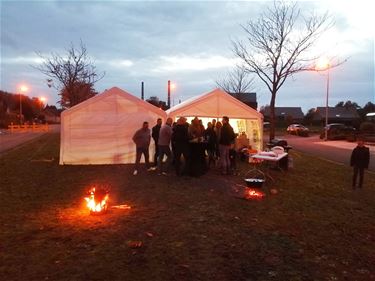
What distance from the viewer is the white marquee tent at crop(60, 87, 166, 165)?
18.1 meters

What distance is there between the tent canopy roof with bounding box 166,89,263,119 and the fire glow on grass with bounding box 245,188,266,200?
7348mm

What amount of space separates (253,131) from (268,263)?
14167 millimetres

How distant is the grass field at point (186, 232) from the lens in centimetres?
633

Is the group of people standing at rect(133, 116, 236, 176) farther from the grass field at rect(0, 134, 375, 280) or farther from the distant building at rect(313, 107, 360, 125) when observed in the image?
the distant building at rect(313, 107, 360, 125)

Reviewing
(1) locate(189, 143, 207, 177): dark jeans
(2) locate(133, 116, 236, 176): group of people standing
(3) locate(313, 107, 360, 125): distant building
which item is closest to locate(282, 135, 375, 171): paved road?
(2) locate(133, 116, 236, 176): group of people standing

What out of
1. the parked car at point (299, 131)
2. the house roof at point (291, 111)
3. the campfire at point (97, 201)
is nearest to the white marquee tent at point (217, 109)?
the campfire at point (97, 201)

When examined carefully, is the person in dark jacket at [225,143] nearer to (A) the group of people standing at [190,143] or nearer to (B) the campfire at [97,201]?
(A) the group of people standing at [190,143]

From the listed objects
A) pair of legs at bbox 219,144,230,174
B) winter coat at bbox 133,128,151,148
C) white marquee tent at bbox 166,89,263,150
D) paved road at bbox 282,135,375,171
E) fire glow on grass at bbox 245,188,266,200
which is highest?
white marquee tent at bbox 166,89,263,150

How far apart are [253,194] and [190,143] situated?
369cm

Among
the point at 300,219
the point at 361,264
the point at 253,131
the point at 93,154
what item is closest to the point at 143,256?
the point at 361,264

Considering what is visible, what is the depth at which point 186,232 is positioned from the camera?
797 centimetres

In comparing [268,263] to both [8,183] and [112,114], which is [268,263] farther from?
[112,114]

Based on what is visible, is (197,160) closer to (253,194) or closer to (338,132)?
(253,194)

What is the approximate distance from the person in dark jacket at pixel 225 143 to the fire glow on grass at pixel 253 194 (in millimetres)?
2859
